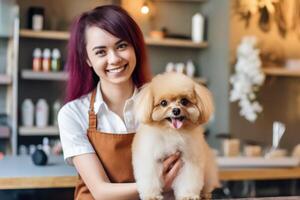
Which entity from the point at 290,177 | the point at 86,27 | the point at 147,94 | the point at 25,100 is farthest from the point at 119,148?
the point at 25,100

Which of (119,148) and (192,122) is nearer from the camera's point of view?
(192,122)

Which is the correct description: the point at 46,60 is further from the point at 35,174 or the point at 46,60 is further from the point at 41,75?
the point at 35,174

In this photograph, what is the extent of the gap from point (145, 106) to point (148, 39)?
8.20ft

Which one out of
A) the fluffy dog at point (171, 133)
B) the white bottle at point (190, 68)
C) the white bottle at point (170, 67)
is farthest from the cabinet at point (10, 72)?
the fluffy dog at point (171, 133)

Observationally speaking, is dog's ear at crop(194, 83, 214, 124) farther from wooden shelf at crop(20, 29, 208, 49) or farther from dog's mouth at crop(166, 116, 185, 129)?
wooden shelf at crop(20, 29, 208, 49)

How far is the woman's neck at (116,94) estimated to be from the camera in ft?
4.11

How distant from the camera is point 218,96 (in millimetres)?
3500

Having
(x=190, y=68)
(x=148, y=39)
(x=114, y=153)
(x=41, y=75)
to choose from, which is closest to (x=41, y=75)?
(x=41, y=75)

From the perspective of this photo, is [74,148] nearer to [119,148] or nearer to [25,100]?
[119,148]

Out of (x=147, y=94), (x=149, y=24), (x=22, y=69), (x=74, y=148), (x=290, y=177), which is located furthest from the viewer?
(x=149, y=24)

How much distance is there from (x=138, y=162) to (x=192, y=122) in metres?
0.16

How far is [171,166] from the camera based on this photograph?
1085mm

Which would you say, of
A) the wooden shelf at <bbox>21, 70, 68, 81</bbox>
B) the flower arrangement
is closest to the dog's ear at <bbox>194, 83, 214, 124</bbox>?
the flower arrangement

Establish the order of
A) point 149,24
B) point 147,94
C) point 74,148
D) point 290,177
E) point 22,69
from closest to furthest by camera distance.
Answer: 1. point 147,94
2. point 74,148
3. point 290,177
4. point 22,69
5. point 149,24
